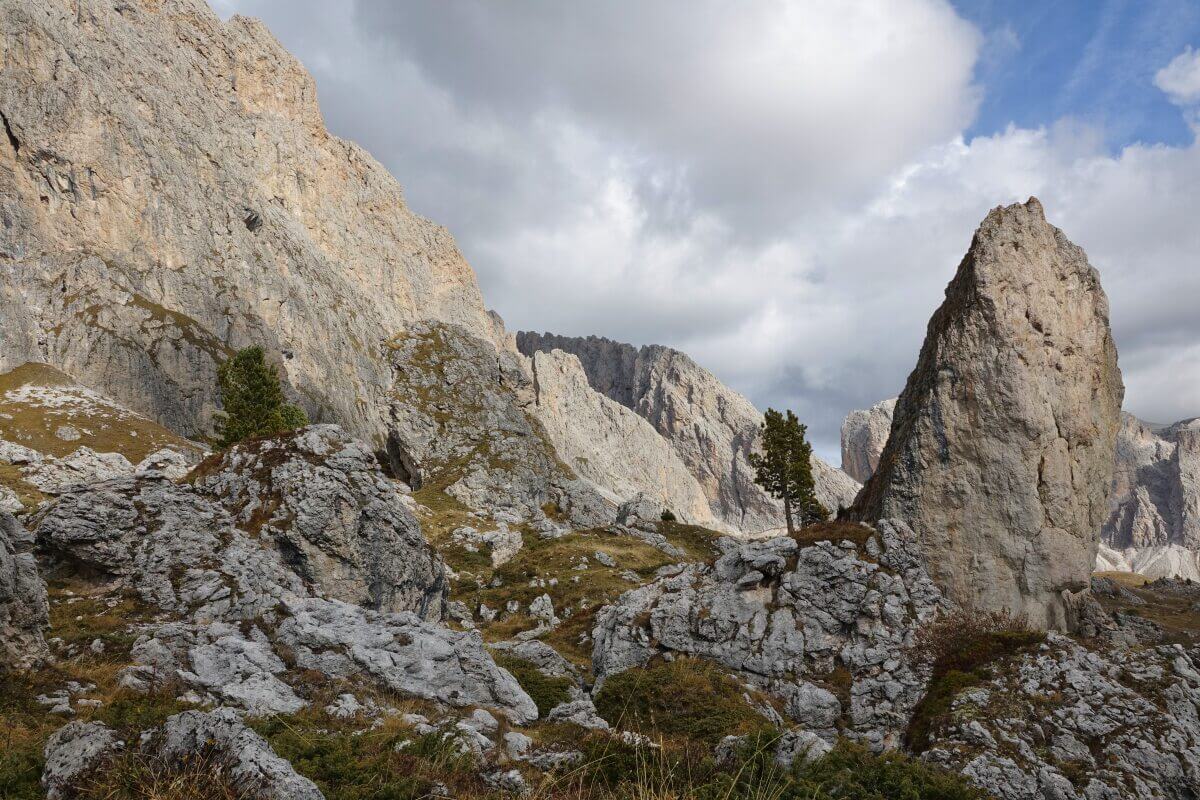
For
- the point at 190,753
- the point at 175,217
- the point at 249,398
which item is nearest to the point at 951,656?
the point at 190,753

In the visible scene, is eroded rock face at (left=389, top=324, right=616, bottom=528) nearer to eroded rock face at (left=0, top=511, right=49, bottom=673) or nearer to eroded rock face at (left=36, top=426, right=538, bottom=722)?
eroded rock face at (left=36, top=426, right=538, bottom=722)

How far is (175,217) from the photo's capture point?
10819 centimetres

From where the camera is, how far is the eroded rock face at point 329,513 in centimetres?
2780

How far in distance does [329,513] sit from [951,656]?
2862cm

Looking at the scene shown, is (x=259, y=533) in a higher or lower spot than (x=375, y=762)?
higher

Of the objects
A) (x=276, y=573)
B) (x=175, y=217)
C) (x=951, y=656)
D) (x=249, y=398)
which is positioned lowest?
(x=951, y=656)

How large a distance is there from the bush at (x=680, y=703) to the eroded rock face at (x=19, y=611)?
14.8 m

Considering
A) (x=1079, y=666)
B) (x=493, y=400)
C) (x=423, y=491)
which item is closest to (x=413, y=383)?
(x=493, y=400)

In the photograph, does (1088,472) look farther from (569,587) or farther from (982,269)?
(569,587)

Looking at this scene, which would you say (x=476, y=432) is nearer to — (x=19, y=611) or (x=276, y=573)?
(x=276, y=573)

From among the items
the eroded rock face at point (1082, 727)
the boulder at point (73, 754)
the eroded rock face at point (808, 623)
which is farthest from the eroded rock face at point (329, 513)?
the eroded rock face at point (1082, 727)

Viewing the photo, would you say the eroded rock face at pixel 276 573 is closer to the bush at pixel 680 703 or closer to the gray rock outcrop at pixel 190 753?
the bush at pixel 680 703

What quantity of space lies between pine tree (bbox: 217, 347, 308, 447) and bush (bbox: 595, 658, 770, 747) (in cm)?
4875

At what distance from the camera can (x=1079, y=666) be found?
72.8ft
